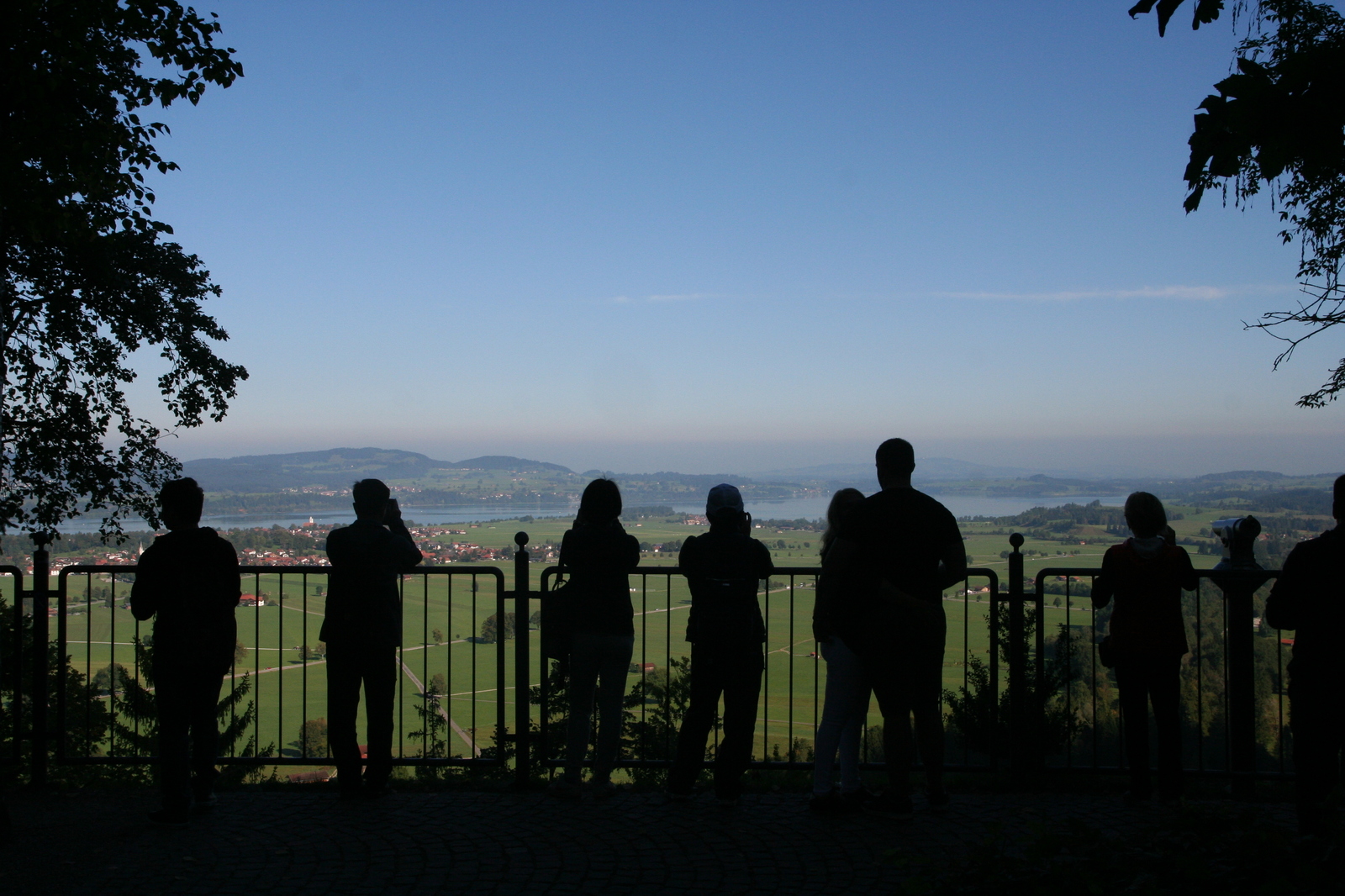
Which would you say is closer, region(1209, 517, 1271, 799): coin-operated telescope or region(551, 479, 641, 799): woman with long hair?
region(551, 479, 641, 799): woman with long hair

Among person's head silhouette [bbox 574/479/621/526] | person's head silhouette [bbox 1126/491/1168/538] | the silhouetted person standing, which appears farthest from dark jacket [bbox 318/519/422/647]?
person's head silhouette [bbox 1126/491/1168/538]

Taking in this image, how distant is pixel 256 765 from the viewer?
6.39 m

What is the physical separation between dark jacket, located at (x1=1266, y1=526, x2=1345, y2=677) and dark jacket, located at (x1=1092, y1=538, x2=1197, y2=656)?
0.71m

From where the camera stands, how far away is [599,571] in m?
5.65

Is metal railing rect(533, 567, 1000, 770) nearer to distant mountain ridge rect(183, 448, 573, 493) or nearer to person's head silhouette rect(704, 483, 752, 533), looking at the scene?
person's head silhouette rect(704, 483, 752, 533)

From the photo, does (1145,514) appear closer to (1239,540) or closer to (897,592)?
(1239,540)

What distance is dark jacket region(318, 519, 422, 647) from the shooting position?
5516 mm

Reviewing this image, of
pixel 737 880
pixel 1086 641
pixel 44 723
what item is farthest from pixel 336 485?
pixel 737 880

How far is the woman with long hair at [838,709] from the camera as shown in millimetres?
5395

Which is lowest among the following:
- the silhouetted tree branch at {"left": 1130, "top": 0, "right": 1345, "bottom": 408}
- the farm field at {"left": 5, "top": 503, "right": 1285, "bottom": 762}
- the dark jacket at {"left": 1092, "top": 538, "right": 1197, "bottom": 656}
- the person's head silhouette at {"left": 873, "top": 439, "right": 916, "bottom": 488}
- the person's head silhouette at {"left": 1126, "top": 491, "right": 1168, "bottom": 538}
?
the farm field at {"left": 5, "top": 503, "right": 1285, "bottom": 762}

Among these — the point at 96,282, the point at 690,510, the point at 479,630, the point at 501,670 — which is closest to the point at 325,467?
the point at 690,510

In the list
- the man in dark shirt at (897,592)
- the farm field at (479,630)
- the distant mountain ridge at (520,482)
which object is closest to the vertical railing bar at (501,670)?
the farm field at (479,630)

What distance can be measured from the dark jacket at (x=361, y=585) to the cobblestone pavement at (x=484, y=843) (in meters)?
1.03

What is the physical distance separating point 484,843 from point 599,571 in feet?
5.25
